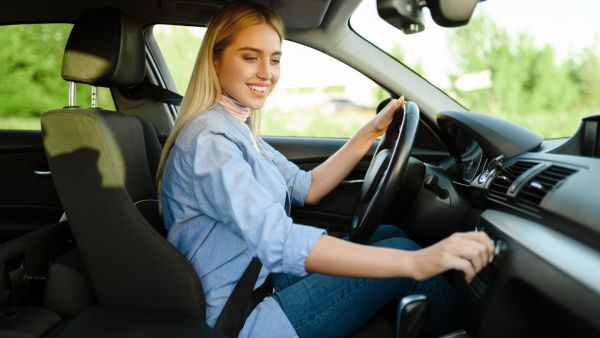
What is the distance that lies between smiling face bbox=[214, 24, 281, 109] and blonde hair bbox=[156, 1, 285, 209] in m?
0.02

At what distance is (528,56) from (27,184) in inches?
158

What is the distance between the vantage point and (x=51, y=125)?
1.33 m

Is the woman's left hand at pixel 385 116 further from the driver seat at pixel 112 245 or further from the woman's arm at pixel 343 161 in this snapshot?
the driver seat at pixel 112 245

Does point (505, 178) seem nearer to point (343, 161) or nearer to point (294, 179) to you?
point (343, 161)

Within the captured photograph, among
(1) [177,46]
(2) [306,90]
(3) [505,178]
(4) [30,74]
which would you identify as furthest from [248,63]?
(2) [306,90]

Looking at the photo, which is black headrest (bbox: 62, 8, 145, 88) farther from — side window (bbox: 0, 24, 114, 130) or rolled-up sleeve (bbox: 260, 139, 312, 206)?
side window (bbox: 0, 24, 114, 130)

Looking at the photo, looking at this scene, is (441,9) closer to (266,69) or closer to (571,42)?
(266,69)

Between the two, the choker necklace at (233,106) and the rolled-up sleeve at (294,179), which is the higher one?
the choker necklace at (233,106)

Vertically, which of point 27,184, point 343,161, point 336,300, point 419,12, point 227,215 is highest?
point 419,12

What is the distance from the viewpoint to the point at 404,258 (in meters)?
1.09

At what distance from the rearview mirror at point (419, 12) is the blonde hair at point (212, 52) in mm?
334

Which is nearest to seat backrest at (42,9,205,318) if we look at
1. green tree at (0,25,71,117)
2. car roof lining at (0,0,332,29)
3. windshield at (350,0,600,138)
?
car roof lining at (0,0,332,29)

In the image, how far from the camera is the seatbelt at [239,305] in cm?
131

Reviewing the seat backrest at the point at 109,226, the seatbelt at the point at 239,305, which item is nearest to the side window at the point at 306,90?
the seat backrest at the point at 109,226
